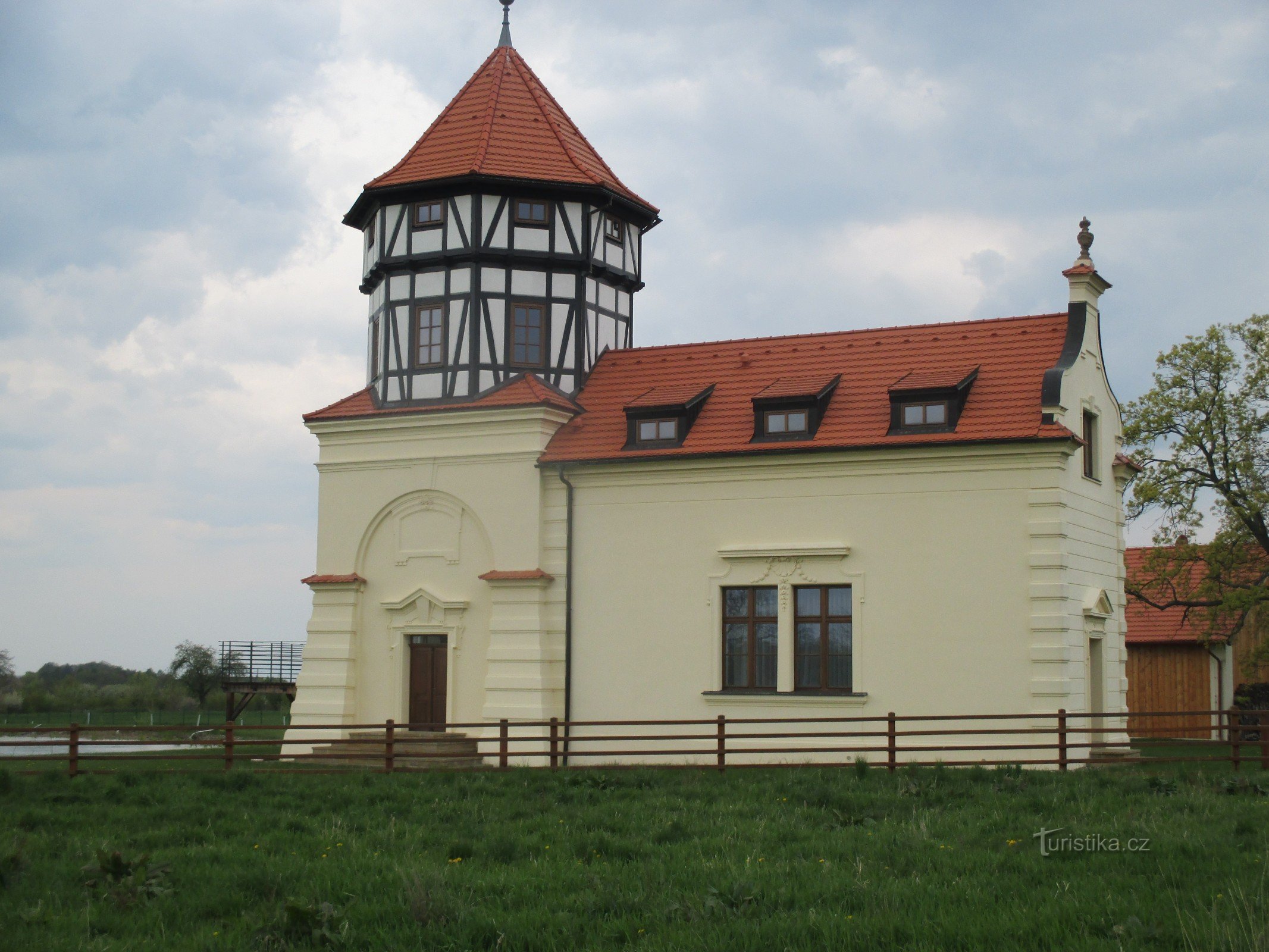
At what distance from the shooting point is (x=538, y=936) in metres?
9.90

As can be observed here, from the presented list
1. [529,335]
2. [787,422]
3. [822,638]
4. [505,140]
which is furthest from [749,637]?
[505,140]

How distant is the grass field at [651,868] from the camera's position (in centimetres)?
973

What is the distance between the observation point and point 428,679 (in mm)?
25016

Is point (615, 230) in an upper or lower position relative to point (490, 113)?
lower

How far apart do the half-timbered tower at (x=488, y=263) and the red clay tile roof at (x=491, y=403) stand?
28 cm

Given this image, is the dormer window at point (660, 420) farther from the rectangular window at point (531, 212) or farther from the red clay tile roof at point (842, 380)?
the rectangular window at point (531, 212)

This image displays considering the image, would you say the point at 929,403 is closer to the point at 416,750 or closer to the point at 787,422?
the point at 787,422

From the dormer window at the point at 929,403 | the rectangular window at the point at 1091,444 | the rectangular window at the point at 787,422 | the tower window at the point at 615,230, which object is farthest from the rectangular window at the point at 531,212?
the rectangular window at the point at 1091,444

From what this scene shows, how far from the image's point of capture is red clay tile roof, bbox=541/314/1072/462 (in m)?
22.4

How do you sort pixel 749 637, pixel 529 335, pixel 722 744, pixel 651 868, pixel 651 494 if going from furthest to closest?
pixel 529 335 < pixel 651 494 < pixel 749 637 < pixel 722 744 < pixel 651 868

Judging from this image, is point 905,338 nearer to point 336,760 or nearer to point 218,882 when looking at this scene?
point 336,760

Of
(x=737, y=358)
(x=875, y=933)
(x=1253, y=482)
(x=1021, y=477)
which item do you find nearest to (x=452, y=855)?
(x=875, y=933)

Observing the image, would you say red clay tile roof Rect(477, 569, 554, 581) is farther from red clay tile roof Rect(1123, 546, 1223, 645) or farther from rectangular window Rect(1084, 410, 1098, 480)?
red clay tile roof Rect(1123, 546, 1223, 645)

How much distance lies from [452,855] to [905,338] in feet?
49.2
